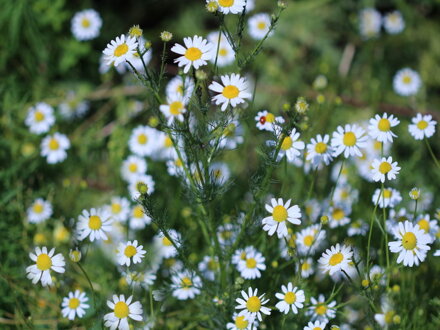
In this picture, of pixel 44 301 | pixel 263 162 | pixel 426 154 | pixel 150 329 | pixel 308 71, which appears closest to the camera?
pixel 263 162

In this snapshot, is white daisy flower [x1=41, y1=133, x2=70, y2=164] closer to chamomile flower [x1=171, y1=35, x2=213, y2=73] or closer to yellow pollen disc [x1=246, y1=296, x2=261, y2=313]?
chamomile flower [x1=171, y1=35, x2=213, y2=73]

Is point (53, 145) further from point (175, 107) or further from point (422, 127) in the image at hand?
point (422, 127)

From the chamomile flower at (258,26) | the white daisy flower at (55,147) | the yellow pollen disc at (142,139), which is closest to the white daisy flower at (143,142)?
the yellow pollen disc at (142,139)

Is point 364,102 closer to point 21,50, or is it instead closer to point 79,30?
point 79,30

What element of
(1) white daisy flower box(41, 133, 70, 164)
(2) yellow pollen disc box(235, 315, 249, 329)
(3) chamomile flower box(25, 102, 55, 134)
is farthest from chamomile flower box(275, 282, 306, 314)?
(3) chamomile flower box(25, 102, 55, 134)

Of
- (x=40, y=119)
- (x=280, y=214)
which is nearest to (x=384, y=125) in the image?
(x=280, y=214)

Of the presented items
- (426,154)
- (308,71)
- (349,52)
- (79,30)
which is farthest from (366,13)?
(79,30)
